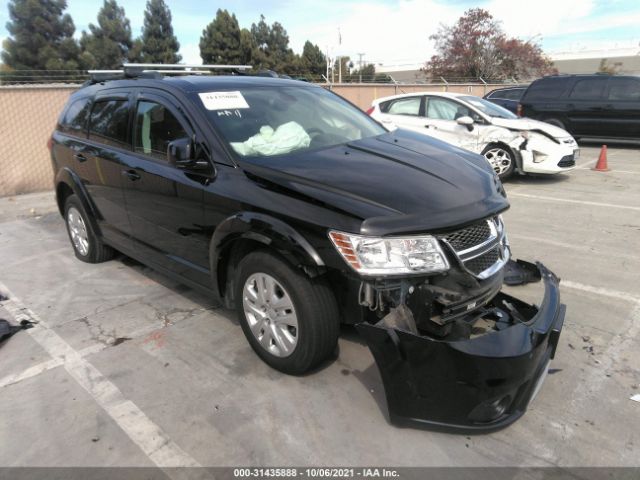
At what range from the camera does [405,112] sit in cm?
905

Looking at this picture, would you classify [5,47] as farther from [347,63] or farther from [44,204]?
[347,63]

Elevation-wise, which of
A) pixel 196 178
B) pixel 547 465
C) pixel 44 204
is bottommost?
pixel 44 204

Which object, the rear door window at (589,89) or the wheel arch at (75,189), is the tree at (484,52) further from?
the wheel arch at (75,189)

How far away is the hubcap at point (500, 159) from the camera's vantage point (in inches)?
320

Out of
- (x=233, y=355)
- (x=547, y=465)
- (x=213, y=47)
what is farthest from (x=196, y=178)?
(x=213, y=47)

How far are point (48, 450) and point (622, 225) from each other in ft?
20.1

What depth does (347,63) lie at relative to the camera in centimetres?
7175

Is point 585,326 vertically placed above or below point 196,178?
below

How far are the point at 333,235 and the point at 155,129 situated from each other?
1920mm

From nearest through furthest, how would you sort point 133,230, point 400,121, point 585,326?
point 585,326, point 133,230, point 400,121

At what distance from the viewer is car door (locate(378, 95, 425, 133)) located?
28.7 feet

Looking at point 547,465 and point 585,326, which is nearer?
point 547,465

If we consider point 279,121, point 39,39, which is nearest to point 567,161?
point 279,121

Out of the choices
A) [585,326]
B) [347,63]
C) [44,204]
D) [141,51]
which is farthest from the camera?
[347,63]
